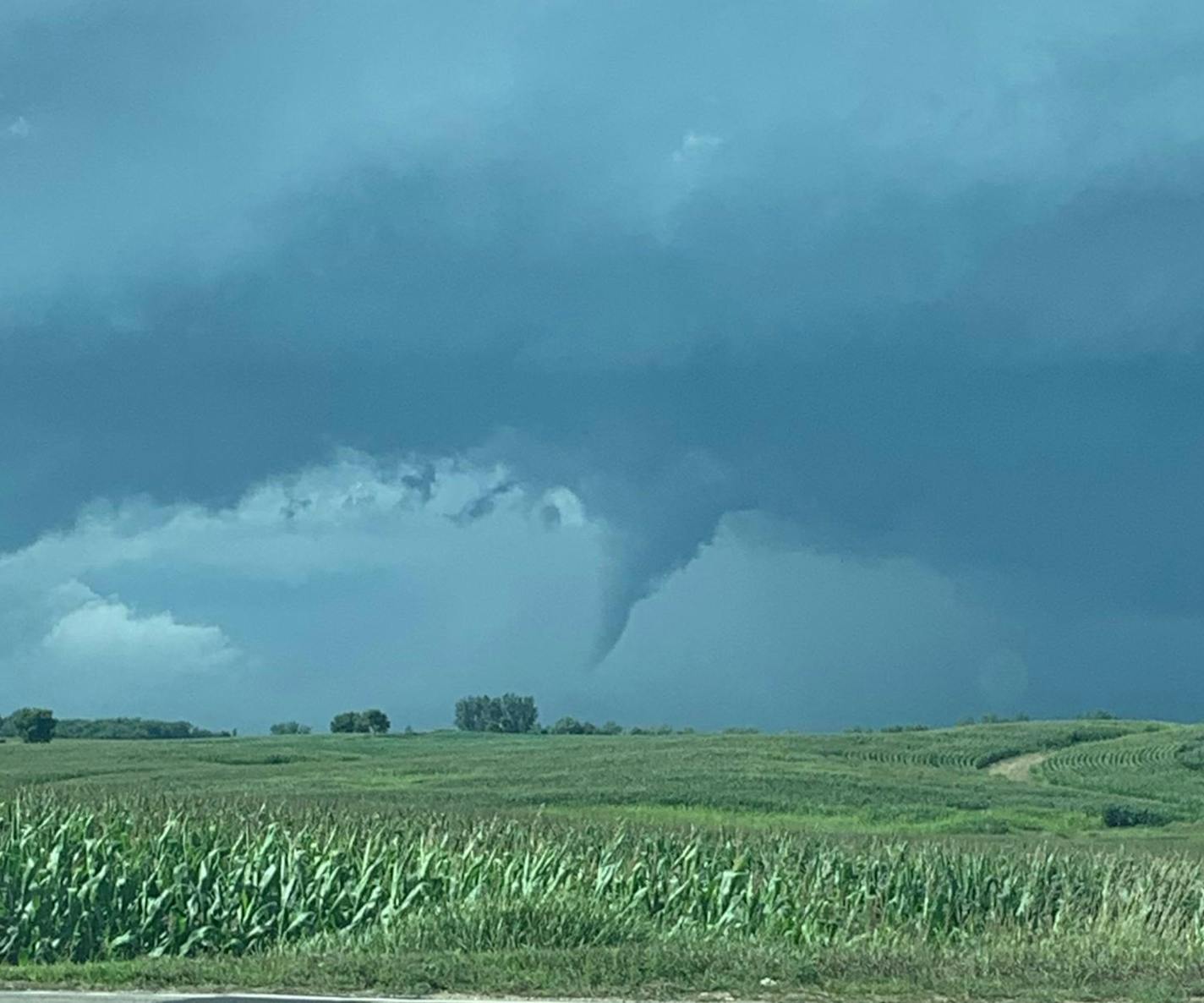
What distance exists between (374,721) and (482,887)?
6518 inches

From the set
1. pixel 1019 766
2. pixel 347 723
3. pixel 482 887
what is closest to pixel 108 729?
pixel 347 723

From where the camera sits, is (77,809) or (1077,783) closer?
(77,809)

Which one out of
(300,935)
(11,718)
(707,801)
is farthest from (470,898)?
(11,718)

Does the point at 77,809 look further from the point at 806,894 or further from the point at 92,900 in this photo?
the point at 806,894

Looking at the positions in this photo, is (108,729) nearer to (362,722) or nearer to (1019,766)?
(362,722)

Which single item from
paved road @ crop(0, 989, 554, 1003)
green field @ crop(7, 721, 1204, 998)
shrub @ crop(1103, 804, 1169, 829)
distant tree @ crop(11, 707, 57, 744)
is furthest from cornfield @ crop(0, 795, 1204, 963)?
distant tree @ crop(11, 707, 57, 744)

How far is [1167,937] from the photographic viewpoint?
17.9 meters

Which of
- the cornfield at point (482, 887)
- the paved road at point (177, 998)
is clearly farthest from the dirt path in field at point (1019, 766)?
the paved road at point (177, 998)

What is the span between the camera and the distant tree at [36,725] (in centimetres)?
14288

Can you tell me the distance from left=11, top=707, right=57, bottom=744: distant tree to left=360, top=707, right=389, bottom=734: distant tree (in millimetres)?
42201

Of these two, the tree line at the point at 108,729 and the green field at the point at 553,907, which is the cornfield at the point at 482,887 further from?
the tree line at the point at 108,729

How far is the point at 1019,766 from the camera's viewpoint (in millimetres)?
94750

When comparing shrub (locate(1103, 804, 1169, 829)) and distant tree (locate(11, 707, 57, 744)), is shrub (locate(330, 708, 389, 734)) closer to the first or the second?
distant tree (locate(11, 707, 57, 744))

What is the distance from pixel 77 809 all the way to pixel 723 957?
1478cm
